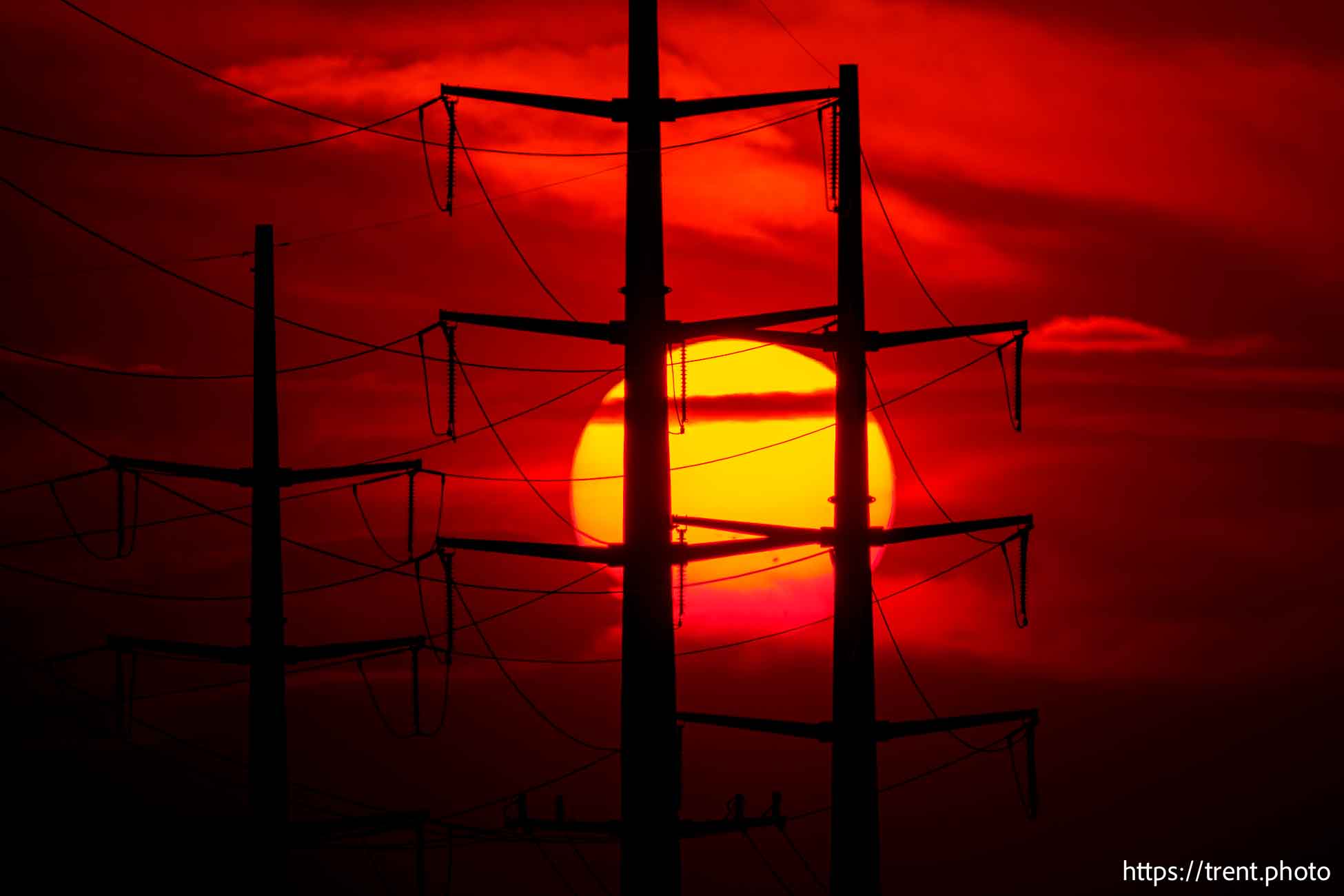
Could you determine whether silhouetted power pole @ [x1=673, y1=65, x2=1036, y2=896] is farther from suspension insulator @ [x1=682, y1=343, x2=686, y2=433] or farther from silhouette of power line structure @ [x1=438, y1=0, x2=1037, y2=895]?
suspension insulator @ [x1=682, y1=343, x2=686, y2=433]

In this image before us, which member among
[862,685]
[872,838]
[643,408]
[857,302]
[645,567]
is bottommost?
[872,838]

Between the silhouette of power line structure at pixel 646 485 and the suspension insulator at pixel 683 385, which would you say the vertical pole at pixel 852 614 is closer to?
the silhouette of power line structure at pixel 646 485

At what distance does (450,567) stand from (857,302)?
12651 millimetres

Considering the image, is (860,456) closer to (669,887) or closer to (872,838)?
(872,838)

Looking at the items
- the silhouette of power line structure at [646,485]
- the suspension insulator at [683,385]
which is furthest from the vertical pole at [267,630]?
the suspension insulator at [683,385]

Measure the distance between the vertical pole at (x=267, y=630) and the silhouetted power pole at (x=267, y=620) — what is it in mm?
16

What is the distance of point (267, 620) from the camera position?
37.6 m

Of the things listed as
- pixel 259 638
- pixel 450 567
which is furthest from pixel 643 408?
pixel 259 638

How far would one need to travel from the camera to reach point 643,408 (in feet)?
103

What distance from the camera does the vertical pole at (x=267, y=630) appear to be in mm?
36969

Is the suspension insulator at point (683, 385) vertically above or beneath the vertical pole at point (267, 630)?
above

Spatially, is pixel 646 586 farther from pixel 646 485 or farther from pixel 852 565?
pixel 852 565

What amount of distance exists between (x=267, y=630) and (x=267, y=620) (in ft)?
0.83

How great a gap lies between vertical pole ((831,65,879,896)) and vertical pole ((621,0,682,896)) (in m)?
7.27
